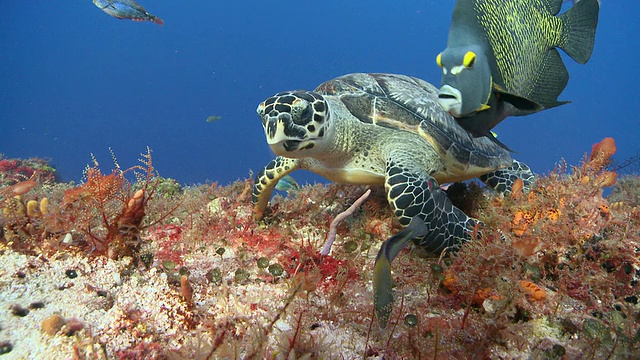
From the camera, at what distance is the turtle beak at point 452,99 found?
4.83 ft

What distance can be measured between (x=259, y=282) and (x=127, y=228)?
1.07 meters

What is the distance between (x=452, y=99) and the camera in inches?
58.6

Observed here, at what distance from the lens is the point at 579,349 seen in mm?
1682

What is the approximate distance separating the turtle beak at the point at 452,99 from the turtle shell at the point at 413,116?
7.54ft

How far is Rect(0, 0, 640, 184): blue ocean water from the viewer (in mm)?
83750

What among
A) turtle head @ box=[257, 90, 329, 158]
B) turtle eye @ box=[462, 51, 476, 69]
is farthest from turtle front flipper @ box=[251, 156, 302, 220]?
turtle eye @ box=[462, 51, 476, 69]

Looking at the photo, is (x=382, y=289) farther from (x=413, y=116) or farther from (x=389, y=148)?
(x=413, y=116)

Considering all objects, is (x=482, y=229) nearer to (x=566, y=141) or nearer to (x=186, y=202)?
(x=186, y=202)

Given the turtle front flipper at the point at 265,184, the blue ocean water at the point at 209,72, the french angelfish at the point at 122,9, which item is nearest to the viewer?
the turtle front flipper at the point at 265,184

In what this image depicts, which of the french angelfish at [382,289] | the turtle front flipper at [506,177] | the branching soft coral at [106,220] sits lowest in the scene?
the french angelfish at [382,289]

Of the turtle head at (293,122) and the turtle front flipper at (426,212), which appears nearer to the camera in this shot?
the turtle front flipper at (426,212)

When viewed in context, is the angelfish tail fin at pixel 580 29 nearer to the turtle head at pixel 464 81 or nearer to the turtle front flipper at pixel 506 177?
the turtle head at pixel 464 81

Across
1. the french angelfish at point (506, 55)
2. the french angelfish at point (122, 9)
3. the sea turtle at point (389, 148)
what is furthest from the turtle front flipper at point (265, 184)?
the french angelfish at point (122, 9)

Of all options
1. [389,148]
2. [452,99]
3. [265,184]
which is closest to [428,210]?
[389,148]
